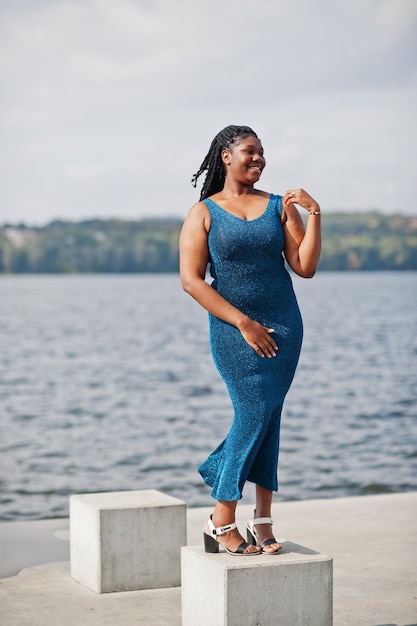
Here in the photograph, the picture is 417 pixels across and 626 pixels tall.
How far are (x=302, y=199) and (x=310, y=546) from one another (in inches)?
109

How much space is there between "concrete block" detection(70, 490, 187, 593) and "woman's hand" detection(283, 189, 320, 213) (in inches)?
75.6

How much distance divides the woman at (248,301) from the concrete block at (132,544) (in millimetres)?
1062

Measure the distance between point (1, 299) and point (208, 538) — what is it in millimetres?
83241

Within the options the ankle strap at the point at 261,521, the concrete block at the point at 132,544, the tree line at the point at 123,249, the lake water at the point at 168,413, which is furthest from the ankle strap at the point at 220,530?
the tree line at the point at 123,249

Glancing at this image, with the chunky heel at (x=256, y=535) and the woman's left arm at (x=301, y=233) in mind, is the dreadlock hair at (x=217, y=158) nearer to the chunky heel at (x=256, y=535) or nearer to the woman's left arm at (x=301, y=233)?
the woman's left arm at (x=301, y=233)

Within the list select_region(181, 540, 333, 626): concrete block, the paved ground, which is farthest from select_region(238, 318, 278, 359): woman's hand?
the paved ground

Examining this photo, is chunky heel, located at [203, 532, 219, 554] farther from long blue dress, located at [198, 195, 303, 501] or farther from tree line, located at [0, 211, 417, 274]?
tree line, located at [0, 211, 417, 274]

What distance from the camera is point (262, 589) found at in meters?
4.69

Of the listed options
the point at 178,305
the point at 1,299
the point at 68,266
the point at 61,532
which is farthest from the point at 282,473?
the point at 68,266

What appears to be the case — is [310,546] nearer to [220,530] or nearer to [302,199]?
[220,530]

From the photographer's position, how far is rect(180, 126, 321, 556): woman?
15.7 ft

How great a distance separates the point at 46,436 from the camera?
800 inches

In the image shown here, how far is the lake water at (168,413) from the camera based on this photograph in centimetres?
1525

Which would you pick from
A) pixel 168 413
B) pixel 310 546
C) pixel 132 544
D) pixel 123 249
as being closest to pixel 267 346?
pixel 132 544
